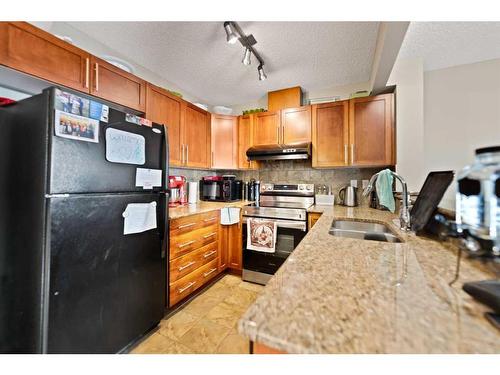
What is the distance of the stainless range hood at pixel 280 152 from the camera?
93.9 inches

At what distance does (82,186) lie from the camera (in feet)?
3.51

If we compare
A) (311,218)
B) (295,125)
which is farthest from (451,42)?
(311,218)

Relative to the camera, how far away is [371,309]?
17.3 inches

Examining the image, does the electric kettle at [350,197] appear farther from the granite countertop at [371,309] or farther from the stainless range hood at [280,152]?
the granite countertop at [371,309]

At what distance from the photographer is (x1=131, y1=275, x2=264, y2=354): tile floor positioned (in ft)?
4.47

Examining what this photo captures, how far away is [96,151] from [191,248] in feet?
3.73

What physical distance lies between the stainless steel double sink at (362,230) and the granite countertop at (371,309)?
0.62m

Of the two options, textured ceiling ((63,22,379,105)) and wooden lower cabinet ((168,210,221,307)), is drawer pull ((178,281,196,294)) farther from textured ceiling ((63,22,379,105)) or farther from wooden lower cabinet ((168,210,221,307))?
textured ceiling ((63,22,379,105))

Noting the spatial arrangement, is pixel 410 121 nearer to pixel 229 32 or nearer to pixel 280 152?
pixel 280 152

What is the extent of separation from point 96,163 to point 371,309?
1386 mm

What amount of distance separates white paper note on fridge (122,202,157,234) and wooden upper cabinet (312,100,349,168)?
1.89 meters

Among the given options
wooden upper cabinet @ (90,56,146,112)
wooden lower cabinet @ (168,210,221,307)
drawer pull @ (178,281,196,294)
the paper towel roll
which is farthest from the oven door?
wooden upper cabinet @ (90,56,146,112)

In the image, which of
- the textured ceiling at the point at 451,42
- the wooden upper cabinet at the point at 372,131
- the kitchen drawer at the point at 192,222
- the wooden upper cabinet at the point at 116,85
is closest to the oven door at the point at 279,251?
the kitchen drawer at the point at 192,222
